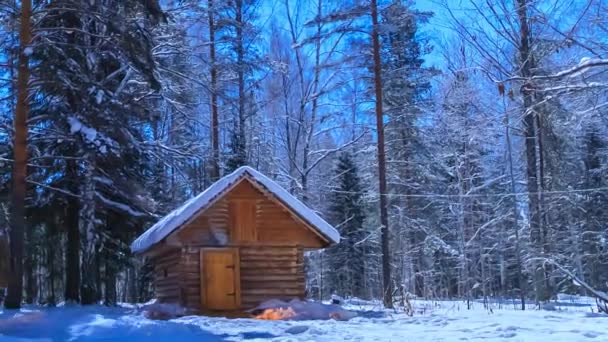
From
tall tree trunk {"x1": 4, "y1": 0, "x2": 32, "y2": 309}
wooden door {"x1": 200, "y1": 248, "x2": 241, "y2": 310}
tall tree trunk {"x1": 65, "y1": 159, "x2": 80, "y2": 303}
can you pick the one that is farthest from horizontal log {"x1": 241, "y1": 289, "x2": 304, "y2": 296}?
tall tree trunk {"x1": 4, "y1": 0, "x2": 32, "y2": 309}

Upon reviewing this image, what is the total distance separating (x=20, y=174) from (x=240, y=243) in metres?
7.16

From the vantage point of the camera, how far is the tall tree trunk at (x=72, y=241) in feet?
78.4

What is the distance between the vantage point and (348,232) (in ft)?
145

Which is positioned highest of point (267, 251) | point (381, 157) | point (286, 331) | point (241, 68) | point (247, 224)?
point (241, 68)

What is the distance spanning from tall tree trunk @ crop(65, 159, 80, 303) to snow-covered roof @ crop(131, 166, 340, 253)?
3.38m

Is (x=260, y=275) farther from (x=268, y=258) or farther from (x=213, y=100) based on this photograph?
(x=213, y=100)

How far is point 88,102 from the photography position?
2150 cm

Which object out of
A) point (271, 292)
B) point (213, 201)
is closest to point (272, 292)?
point (271, 292)

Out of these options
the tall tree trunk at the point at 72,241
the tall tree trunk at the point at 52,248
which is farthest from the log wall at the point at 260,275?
the tall tree trunk at the point at 52,248

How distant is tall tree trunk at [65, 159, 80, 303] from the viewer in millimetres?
23906

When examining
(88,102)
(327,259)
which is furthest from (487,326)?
(327,259)

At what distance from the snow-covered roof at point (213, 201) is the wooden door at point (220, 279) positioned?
4.65 feet

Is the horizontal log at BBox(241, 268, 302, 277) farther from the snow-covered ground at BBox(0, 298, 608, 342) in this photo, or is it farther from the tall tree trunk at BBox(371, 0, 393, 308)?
the tall tree trunk at BBox(371, 0, 393, 308)

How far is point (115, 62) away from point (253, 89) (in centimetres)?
982
